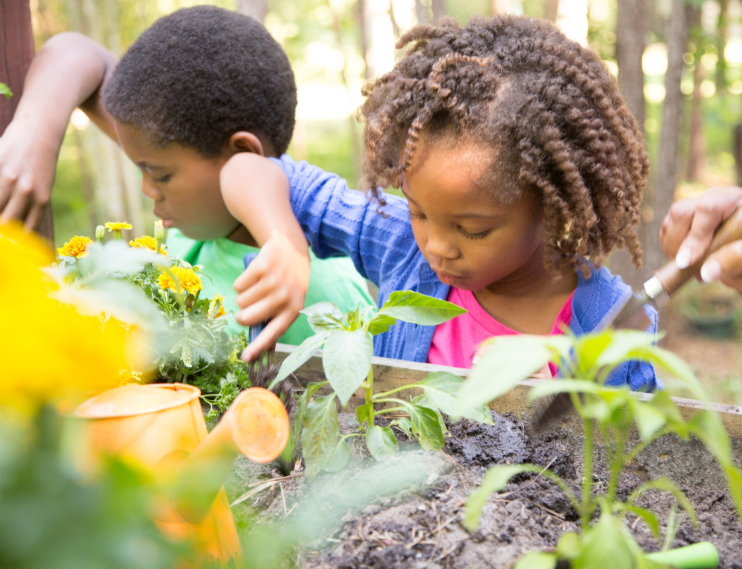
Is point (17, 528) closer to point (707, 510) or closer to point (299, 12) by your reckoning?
point (707, 510)

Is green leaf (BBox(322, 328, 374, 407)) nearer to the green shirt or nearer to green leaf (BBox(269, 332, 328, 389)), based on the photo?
green leaf (BBox(269, 332, 328, 389))

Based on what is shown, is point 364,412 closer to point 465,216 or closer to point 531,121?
point 465,216

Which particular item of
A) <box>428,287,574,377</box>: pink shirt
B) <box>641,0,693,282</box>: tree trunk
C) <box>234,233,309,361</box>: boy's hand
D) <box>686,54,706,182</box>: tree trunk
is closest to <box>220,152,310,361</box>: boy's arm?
<box>234,233,309,361</box>: boy's hand

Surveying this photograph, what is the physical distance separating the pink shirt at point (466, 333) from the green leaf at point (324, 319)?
606 millimetres

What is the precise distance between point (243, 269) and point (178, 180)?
33 cm

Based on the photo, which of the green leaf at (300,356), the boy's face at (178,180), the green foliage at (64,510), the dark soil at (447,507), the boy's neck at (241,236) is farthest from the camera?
the boy's neck at (241,236)

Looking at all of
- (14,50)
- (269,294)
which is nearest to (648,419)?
(269,294)

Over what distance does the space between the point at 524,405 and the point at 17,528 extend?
899mm

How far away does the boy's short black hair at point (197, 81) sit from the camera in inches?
61.7

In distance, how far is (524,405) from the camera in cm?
100

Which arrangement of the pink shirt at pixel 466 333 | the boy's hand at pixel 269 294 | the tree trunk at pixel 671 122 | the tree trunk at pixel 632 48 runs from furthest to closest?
the tree trunk at pixel 671 122, the tree trunk at pixel 632 48, the pink shirt at pixel 466 333, the boy's hand at pixel 269 294

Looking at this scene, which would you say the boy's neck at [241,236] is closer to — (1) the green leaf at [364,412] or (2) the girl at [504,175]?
(2) the girl at [504,175]

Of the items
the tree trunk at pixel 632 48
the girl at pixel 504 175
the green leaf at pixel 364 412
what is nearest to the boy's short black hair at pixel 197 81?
the girl at pixel 504 175

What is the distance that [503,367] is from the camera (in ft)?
1.32
